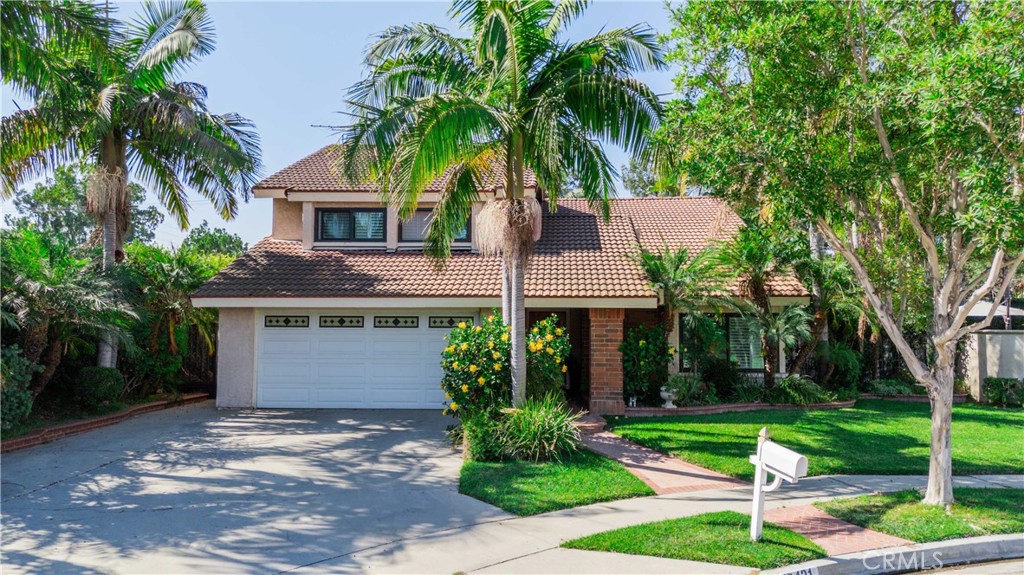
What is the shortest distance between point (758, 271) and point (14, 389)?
46.2ft

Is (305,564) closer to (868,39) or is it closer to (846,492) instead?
(846,492)

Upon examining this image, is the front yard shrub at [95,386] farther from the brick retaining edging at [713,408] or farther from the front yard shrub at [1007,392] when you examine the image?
the front yard shrub at [1007,392]

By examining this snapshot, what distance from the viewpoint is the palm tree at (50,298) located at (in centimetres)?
1038

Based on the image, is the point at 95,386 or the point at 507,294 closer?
the point at 507,294

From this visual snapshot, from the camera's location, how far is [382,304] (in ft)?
44.5

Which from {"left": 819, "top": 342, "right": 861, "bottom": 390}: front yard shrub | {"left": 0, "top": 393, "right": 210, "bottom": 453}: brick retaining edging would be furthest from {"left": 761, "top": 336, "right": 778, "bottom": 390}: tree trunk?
{"left": 0, "top": 393, "right": 210, "bottom": 453}: brick retaining edging

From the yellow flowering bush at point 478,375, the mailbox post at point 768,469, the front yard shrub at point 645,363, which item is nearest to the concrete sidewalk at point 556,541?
the mailbox post at point 768,469

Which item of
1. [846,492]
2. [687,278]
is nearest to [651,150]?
[687,278]

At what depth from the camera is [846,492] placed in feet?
25.2

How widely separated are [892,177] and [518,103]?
17.1ft

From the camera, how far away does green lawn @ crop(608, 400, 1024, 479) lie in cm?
886

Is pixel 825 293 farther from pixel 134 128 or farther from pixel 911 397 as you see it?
pixel 134 128

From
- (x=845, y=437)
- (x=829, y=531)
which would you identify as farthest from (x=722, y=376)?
(x=829, y=531)

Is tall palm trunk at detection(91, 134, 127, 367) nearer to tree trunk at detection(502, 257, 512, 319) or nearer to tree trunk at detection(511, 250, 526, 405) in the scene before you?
tree trunk at detection(502, 257, 512, 319)
